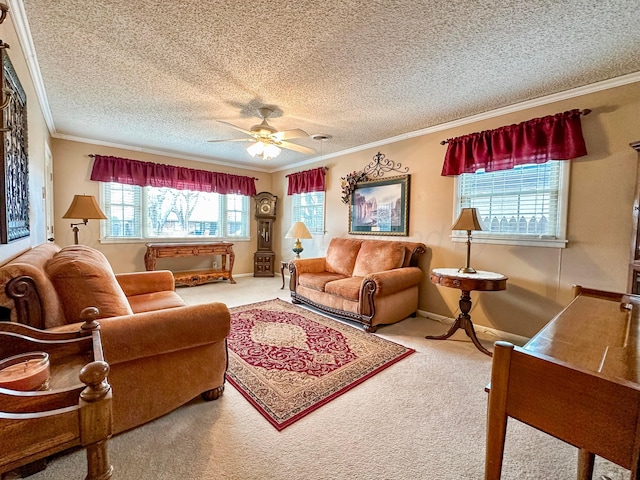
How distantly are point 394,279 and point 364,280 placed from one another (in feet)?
1.13

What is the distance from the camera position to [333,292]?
3488 mm

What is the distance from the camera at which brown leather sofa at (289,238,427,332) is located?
3104 millimetres

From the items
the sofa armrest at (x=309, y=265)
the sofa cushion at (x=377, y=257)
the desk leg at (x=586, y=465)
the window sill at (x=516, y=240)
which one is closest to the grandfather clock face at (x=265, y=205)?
the sofa armrest at (x=309, y=265)

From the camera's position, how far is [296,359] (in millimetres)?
2432

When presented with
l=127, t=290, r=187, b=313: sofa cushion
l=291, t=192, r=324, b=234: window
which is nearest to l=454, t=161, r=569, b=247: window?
l=291, t=192, r=324, b=234: window

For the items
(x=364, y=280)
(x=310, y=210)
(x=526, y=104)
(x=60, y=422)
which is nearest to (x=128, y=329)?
(x=60, y=422)

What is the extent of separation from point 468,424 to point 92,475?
1813 mm

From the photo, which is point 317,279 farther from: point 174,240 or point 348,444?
point 174,240

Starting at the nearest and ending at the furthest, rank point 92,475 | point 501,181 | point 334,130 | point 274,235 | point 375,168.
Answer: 1. point 92,475
2. point 501,181
3. point 334,130
4. point 375,168
5. point 274,235

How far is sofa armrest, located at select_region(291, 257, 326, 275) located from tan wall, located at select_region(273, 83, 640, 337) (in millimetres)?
1386

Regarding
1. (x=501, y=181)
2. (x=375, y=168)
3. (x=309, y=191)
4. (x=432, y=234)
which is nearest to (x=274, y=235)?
(x=309, y=191)

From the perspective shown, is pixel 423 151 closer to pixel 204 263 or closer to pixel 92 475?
pixel 92 475

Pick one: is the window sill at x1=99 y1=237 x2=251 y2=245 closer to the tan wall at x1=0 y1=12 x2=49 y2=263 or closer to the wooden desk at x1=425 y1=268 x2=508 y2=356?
the tan wall at x1=0 y1=12 x2=49 y2=263

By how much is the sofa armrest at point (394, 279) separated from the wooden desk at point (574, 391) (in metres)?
1.94
